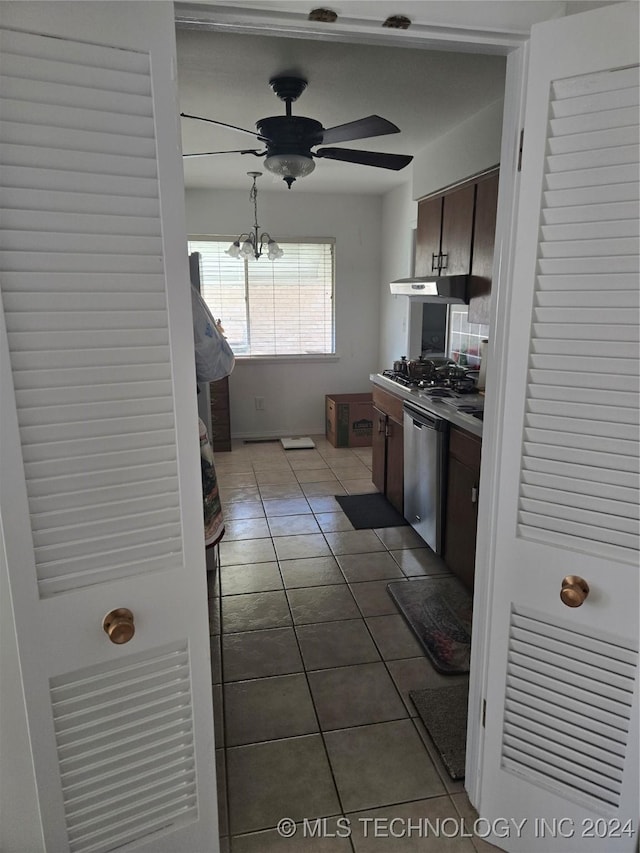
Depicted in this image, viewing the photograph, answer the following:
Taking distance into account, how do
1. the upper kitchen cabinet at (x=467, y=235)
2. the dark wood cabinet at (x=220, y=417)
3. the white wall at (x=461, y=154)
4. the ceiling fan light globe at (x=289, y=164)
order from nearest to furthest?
the ceiling fan light globe at (x=289, y=164)
the white wall at (x=461, y=154)
the upper kitchen cabinet at (x=467, y=235)
the dark wood cabinet at (x=220, y=417)

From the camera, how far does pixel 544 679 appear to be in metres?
1.49

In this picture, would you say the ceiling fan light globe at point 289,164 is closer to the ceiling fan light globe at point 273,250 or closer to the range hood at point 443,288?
the range hood at point 443,288

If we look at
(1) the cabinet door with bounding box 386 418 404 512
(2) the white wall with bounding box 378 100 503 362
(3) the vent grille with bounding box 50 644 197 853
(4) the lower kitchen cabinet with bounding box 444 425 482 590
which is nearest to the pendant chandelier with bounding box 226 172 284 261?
(2) the white wall with bounding box 378 100 503 362

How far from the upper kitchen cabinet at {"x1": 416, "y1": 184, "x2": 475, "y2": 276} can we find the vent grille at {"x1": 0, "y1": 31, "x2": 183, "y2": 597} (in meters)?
2.56

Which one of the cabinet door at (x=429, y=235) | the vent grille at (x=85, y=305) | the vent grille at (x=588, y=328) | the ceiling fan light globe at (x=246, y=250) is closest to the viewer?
the vent grille at (x=85, y=305)

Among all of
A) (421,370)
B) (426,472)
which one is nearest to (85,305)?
(426,472)

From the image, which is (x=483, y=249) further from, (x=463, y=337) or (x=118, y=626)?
(x=118, y=626)

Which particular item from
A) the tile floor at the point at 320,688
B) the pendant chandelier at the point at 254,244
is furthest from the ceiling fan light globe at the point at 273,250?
the tile floor at the point at 320,688

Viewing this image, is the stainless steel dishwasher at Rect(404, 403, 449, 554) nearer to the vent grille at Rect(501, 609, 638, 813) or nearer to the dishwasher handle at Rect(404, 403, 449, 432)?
the dishwasher handle at Rect(404, 403, 449, 432)

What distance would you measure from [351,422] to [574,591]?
13.9 feet

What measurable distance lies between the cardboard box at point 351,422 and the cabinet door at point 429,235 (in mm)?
1844

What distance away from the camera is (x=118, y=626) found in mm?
1218

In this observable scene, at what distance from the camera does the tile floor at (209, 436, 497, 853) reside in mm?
1708

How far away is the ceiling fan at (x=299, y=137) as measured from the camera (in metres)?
2.50
